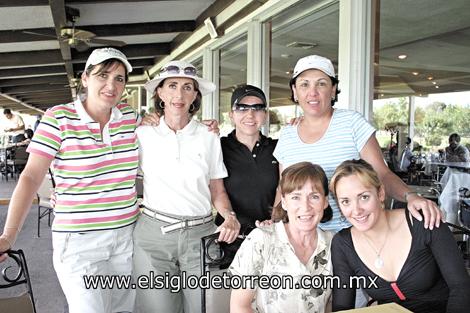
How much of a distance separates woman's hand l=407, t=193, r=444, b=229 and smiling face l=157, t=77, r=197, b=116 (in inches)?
39.7

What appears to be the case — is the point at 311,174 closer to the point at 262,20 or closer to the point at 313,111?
the point at 313,111

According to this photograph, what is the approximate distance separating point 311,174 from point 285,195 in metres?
0.12

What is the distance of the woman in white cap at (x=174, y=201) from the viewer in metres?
1.80

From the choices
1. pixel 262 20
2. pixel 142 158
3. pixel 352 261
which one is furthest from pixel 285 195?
pixel 262 20

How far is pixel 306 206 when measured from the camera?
156 centimetres

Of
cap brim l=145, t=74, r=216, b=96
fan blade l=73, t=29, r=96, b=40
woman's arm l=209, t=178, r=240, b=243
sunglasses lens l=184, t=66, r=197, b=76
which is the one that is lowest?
woman's arm l=209, t=178, r=240, b=243

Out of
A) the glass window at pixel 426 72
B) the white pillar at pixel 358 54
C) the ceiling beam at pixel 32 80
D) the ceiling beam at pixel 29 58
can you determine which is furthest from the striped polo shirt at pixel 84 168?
the ceiling beam at pixel 32 80

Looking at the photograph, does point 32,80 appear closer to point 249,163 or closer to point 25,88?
point 25,88

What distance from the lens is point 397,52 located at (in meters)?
6.56

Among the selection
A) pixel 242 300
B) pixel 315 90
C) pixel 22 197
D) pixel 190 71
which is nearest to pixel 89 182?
pixel 22 197

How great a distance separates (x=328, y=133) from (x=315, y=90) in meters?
0.19

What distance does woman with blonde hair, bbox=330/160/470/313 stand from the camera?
1452 mm

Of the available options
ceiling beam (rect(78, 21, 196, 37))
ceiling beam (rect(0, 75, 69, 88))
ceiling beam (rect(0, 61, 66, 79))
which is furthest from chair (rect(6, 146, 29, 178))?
ceiling beam (rect(78, 21, 196, 37))

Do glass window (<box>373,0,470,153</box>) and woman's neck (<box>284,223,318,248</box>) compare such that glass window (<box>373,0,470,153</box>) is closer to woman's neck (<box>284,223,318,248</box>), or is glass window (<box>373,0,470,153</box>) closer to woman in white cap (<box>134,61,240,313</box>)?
woman in white cap (<box>134,61,240,313</box>)
